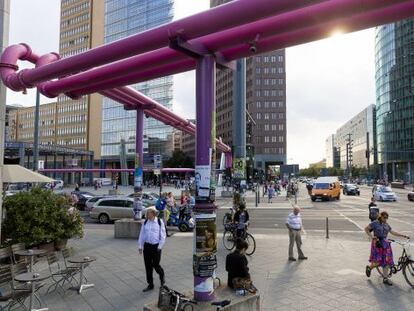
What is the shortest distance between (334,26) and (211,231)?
148 inches

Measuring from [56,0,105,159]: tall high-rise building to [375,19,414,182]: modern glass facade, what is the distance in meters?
84.0

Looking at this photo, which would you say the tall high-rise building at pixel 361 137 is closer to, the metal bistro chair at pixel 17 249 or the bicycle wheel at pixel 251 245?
the bicycle wheel at pixel 251 245

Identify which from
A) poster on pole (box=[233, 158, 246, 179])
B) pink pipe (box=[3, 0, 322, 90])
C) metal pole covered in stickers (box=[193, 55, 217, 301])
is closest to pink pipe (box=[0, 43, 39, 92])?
pink pipe (box=[3, 0, 322, 90])

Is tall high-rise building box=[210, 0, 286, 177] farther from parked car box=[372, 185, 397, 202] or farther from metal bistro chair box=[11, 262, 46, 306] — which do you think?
metal bistro chair box=[11, 262, 46, 306]

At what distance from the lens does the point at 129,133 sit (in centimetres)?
12275

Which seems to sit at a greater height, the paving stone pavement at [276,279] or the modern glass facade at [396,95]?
the modern glass facade at [396,95]

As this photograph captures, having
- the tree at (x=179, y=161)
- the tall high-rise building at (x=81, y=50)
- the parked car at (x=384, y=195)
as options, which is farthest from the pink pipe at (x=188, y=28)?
the tall high-rise building at (x=81, y=50)

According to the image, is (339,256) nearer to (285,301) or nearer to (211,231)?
(285,301)

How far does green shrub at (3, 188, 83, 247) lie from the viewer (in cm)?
1113

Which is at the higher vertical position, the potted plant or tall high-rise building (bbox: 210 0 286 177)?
tall high-rise building (bbox: 210 0 286 177)

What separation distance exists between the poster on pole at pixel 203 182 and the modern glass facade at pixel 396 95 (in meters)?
91.3

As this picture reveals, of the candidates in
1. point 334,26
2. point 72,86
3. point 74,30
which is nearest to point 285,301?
point 334,26

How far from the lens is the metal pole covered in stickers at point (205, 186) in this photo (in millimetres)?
6492

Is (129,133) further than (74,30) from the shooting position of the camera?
No
